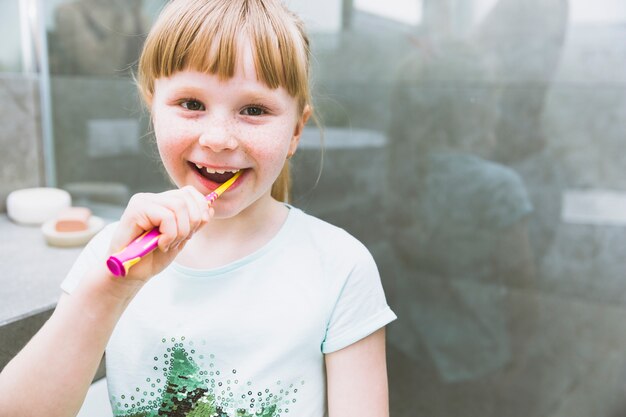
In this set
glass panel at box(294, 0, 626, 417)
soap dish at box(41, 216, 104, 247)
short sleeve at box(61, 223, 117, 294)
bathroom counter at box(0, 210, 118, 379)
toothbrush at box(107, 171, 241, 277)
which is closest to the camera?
toothbrush at box(107, 171, 241, 277)

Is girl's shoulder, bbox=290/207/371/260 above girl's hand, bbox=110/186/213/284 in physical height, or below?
below

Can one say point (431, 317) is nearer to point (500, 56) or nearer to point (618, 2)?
point (500, 56)

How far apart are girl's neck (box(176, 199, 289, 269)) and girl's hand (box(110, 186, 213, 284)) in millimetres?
154

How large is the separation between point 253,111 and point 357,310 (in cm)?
26

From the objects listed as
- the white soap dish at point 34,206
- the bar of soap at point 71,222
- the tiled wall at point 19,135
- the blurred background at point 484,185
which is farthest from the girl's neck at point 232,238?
the tiled wall at point 19,135

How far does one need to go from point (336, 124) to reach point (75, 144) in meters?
0.79

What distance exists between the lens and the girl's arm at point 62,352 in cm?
56

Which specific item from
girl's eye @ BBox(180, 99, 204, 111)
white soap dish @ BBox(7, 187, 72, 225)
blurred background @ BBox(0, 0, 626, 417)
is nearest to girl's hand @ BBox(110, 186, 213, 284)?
girl's eye @ BBox(180, 99, 204, 111)

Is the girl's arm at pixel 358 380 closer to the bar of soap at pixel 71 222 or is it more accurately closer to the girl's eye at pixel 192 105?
the girl's eye at pixel 192 105

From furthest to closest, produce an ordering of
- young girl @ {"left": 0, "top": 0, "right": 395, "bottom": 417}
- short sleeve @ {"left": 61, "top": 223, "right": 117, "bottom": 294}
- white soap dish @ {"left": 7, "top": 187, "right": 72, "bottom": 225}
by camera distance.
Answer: white soap dish @ {"left": 7, "top": 187, "right": 72, "bottom": 225} < short sleeve @ {"left": 61, "top": 223, "right": 117, "bottom": 294} < young girl @ {"left": 0, "top": 0, "right": 395, "bottom": 417}

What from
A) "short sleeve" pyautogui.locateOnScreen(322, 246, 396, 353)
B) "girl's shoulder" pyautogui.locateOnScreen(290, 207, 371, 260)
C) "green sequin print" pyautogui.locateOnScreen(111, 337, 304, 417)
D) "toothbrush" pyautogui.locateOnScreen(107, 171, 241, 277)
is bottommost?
"green sequin print" pyautogui.locateOnScreen(111, 337, 304, 417)

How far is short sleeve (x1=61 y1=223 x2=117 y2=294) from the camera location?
68cm

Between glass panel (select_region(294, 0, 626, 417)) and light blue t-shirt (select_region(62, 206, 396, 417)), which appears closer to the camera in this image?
light blue t-shirt (select_region(62, 206, 396, 417))

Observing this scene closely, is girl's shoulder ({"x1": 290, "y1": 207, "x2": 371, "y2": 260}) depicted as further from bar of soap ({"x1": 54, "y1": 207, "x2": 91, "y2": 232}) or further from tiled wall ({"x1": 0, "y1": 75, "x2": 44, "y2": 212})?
tiled wall ({"x1": 0, "y1": 75, "x2": 44, "y2": 212})
